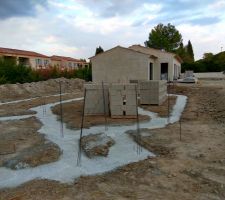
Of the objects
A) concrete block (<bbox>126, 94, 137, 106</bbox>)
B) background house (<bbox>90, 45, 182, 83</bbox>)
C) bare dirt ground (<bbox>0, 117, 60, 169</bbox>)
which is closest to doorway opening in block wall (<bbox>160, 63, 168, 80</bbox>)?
→ background house (<bbox>90, 45, 182, 83</bbox>)

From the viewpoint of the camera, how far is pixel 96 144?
25.7 feet

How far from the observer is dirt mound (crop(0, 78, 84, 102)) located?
22.1m

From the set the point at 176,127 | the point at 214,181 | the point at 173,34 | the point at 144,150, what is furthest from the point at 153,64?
the point at 173,34

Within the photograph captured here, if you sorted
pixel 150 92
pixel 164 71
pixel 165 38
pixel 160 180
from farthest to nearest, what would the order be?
pixel 165 38 < pixel 164 71 < pixel 150 92 < pixel 160 180

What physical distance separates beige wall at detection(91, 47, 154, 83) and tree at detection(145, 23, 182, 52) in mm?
32912

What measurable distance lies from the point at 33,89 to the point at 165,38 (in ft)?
133

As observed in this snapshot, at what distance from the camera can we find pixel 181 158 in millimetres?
6695

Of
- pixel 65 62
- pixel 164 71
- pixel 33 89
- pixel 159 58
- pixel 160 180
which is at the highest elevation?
pixel 65 62

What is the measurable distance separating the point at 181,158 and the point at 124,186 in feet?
6.58

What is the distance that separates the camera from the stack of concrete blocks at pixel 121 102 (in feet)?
38.9

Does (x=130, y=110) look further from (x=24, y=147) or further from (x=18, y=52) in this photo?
(x=18, y=52)

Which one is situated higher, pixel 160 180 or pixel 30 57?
pixel 30 57

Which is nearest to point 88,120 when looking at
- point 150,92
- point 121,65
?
point 150,92

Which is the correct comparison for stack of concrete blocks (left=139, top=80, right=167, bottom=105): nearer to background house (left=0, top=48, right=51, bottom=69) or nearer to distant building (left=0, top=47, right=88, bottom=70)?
distant building (left=0, top=47, right=88, bottom=70)
